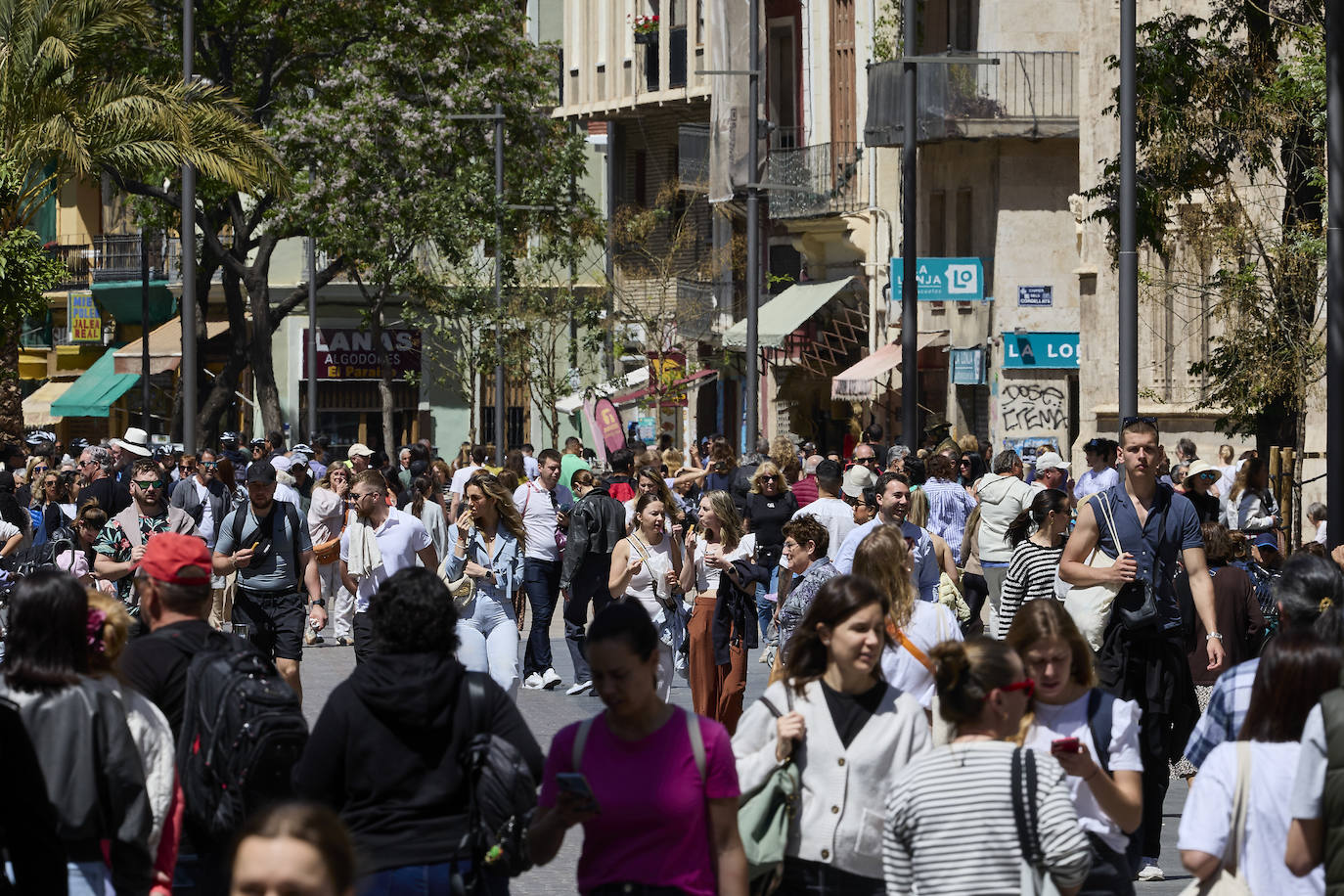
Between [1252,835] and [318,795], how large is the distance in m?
Answer: 2.20

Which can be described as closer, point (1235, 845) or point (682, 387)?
point (1235, 845)

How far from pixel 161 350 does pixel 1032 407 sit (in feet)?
89.0

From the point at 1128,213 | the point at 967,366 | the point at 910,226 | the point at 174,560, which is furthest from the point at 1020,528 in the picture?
the point at 967,366

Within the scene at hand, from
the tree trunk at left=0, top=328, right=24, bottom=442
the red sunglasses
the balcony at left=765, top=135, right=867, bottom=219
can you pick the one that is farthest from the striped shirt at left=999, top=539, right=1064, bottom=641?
the balcony at left=765, top=135, right=867, bottom=219

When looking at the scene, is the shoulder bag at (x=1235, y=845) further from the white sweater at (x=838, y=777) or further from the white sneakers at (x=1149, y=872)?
the white sneakers at (x=1149, y=872)

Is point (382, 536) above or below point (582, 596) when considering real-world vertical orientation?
above

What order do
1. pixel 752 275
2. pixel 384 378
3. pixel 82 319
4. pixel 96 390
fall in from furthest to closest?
pixel 82 319, pixel 96 390, pixel 384 378, pixel 752 275

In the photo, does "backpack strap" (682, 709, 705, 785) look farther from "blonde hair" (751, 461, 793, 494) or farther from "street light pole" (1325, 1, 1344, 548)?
"blonde hair" (751, 461, 793, 494)

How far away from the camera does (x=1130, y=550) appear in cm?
926

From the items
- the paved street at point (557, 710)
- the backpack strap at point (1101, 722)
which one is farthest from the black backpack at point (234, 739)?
the paved street at point (557, 710)

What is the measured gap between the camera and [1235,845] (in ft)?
17.3

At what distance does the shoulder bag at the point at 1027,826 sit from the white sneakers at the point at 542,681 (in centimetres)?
1073

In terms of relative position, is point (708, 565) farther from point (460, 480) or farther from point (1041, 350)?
point (1041, 350)

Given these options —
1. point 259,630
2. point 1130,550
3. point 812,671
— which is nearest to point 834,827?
point 812,671
